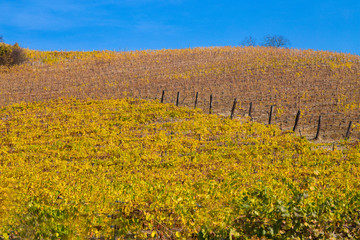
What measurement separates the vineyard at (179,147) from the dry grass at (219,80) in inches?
10.4

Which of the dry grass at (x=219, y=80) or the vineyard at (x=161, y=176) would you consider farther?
the dry grass at (x=219, y=80)

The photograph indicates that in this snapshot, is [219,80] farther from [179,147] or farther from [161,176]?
[161,176]

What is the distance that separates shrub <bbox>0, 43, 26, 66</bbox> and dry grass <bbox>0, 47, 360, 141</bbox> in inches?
85.8

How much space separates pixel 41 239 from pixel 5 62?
208 feet

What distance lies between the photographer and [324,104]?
35.4 meters

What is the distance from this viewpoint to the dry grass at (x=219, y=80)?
3404cm

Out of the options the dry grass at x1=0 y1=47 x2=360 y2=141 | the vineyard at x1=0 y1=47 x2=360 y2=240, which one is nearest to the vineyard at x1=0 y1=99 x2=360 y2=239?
the vineyard at x1=0 y1=47 x2=360 y2=240

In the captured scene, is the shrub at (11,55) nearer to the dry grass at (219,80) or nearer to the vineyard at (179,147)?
the vineyard at (179,147)

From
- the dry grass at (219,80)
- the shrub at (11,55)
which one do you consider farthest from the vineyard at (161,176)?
the shrub at (11,55)

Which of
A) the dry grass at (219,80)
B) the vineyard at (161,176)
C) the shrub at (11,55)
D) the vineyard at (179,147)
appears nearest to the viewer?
the vineyard at (161,176)

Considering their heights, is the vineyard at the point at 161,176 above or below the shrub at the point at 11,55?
below

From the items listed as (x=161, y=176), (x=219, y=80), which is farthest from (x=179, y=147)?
(x=219, y=80)

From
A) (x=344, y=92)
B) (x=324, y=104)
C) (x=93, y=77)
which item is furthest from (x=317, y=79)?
(x=93, y=77)

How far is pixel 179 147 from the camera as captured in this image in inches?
834
